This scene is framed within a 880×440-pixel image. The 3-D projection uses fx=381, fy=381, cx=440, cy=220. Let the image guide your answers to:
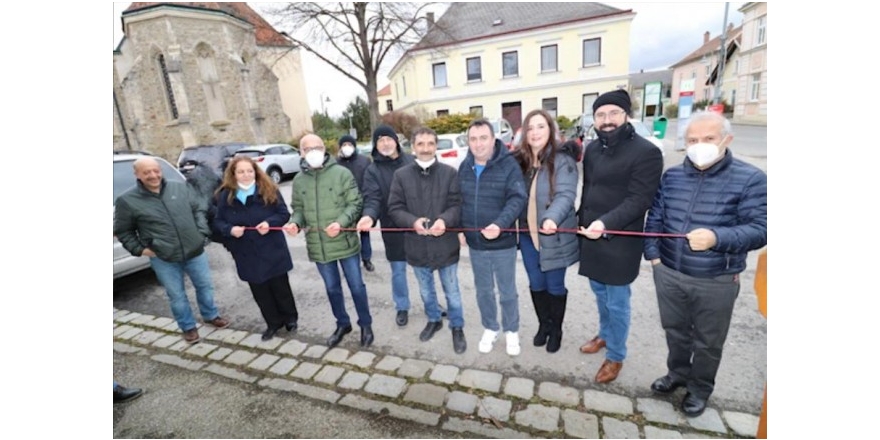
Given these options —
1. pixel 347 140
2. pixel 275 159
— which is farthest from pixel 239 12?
pixel 347 140

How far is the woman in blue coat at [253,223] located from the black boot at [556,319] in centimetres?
246

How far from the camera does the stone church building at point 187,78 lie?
20.3 m

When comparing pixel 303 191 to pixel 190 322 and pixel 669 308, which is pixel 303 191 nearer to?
pixel 190 322

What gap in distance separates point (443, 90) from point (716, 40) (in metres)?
39.4

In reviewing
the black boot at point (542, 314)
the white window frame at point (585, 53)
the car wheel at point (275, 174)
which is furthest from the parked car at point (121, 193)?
the white window frame at point (585, 53)

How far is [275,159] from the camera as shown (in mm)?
14656

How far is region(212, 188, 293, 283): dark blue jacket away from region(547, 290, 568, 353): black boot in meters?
2.47

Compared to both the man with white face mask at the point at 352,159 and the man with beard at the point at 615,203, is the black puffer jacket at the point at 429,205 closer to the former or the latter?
the man with beard at the point at 615,203

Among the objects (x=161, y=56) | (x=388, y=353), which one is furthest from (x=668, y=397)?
(x=161, y=56)

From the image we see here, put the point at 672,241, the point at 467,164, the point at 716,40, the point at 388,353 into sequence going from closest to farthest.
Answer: the point at 672,241, the point at 467,164, the point at 388,353, the point at 716,40

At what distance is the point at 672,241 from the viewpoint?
7.45 feet

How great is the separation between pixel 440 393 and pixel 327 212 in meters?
1.72

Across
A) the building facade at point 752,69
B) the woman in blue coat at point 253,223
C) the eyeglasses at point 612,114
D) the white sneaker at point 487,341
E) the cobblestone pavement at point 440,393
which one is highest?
the building facade at point 752,69

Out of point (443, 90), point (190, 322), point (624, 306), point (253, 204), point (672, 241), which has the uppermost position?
point (443, 90)
